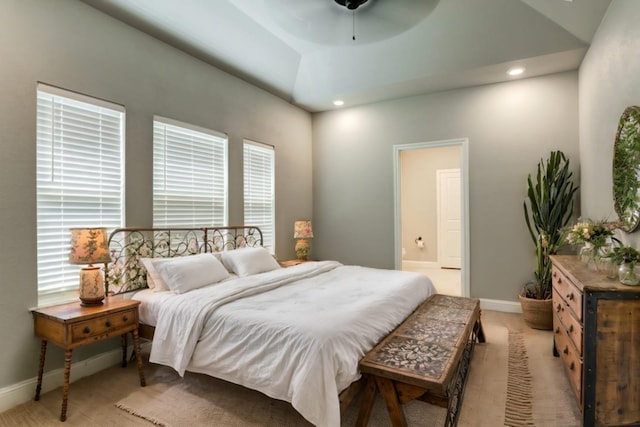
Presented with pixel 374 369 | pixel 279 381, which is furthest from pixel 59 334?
pixel 374 369

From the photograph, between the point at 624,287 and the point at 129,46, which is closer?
the point at 624,287

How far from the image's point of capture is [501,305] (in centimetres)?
454

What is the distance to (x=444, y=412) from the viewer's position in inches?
90.5

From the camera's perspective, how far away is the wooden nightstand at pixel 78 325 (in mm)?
2320

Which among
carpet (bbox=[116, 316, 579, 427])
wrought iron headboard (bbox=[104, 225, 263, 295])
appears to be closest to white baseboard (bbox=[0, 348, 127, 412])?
carpet (bbox=[116, 316, 579, 427])

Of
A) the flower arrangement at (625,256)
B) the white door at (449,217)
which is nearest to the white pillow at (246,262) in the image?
the flower arrangement at (625,256)

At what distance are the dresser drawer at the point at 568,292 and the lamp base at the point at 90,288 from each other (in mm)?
3212

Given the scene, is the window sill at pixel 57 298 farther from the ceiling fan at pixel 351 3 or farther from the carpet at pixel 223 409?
the ceiling fan at pixel 351 3

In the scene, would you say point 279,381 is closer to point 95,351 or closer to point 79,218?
point 95,351

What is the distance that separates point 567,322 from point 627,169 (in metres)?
1.14

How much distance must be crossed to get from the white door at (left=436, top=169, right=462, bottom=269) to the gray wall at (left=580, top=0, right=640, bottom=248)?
351cm

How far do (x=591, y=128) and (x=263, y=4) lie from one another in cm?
345

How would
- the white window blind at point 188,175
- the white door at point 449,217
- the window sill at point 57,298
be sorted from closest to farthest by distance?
the window sill at point 57,298
the white window blind at point 188,175
the white door at point 449,217

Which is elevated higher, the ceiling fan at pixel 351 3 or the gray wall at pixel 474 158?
the ceiling fan at pixel 351 3
